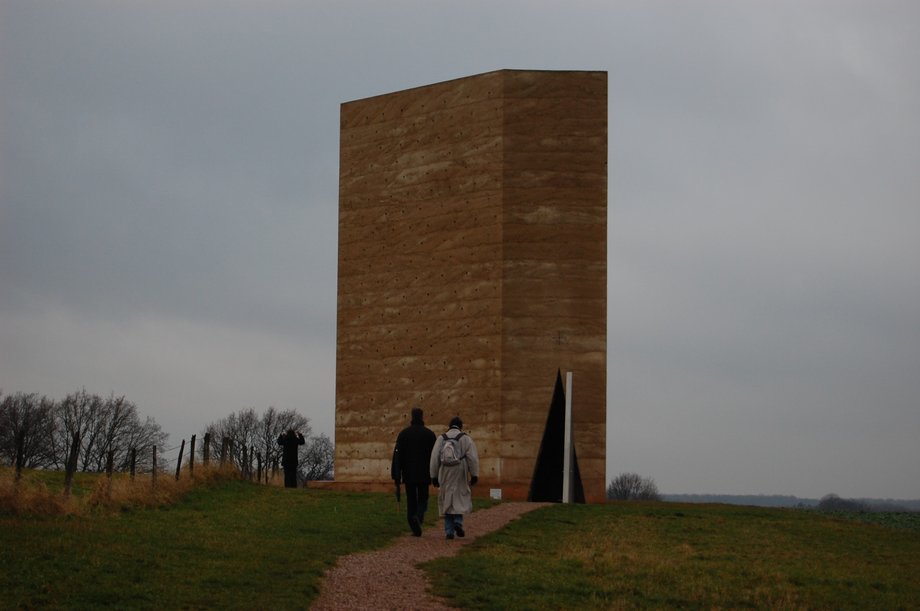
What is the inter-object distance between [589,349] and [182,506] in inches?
482

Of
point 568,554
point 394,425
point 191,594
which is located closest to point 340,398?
point 394,425

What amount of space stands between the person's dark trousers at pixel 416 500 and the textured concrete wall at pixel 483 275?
38.1ft

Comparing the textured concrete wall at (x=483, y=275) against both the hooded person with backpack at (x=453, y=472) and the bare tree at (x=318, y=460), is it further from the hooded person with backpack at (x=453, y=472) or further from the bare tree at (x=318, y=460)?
the bare tree at (x=318, y=460)

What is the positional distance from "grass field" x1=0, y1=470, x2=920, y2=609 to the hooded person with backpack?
1.94ft

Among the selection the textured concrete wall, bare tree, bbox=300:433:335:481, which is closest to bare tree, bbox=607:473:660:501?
bare tree, bbox=300:433:335:481

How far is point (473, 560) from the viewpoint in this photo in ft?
46.7

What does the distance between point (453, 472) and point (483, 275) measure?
536 inches

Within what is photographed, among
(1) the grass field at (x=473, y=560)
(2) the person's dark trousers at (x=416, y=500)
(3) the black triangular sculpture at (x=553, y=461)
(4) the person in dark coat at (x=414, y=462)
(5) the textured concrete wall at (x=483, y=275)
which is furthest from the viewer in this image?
(5) the textured concrete wall at (x=483, y=275)

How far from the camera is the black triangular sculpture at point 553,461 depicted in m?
28.1

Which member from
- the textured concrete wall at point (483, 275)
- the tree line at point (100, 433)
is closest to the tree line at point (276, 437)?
the tree line at point (100, 433)

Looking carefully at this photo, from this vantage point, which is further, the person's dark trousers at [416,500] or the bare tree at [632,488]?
the bare tree at [632,488]

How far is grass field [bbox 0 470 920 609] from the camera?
448 inches

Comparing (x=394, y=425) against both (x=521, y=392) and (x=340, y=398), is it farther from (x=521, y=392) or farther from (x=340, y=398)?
(x=521, y=392)

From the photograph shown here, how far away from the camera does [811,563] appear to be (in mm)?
15805
